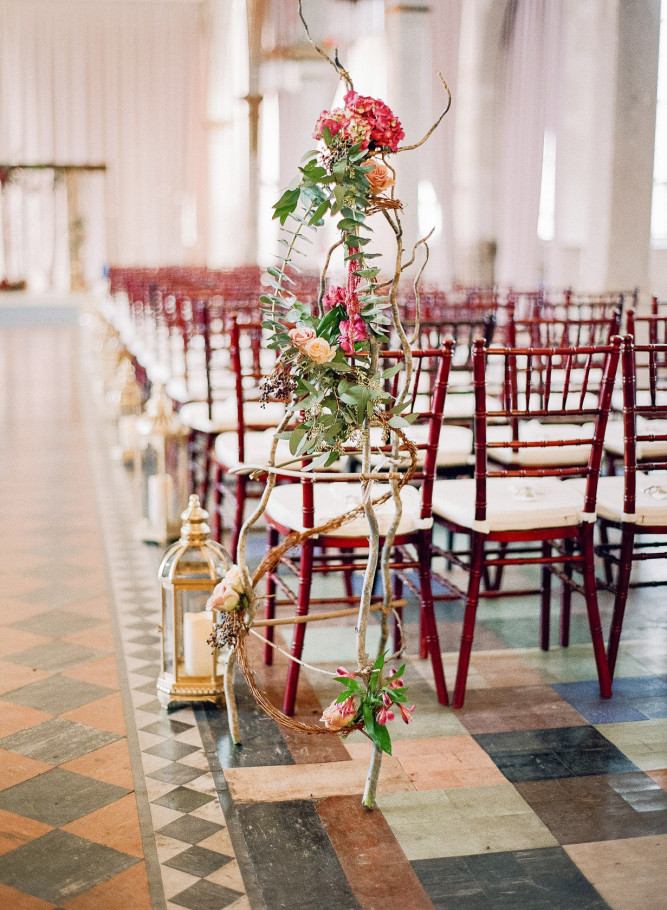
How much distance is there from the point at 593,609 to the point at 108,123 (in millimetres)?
24698

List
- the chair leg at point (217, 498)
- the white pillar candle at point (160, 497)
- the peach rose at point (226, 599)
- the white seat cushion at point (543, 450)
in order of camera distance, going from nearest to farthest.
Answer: the peach rose at point (226, 599), the white seat cushion at point (543, 450), the chair leg at point (217, 498), the white pillar candle at point (160, 497)

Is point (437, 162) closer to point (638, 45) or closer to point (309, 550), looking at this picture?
point (638, 45)

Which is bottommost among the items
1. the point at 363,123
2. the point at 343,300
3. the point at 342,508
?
the point at 342,508

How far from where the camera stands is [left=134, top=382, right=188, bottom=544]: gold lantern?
15.2 feet

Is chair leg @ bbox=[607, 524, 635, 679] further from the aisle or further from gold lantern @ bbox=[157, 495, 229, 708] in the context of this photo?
the aisle

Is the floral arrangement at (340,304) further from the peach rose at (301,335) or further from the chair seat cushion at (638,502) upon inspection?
the chair seat cushion at (638,502)

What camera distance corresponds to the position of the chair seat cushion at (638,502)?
3.20m

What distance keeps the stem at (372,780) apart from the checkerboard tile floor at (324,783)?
0.13 feet

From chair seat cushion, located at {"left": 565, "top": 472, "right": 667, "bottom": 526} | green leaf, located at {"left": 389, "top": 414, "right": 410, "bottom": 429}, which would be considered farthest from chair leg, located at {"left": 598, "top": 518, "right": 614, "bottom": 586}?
green leaf, located at {"left": 389, "top": 414, "right": 410, "bottom": 429}

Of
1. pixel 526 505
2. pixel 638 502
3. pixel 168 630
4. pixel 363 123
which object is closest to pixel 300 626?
pixel 168 630

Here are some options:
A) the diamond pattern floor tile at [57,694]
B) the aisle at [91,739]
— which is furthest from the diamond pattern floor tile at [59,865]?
the diamond pattern floor tile at [57,694]

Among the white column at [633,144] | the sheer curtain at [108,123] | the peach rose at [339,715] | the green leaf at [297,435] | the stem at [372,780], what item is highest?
the sheer curtain at [108,123]

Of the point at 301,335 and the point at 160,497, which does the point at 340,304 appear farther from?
the point at 160,497

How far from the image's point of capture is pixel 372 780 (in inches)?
98.8
